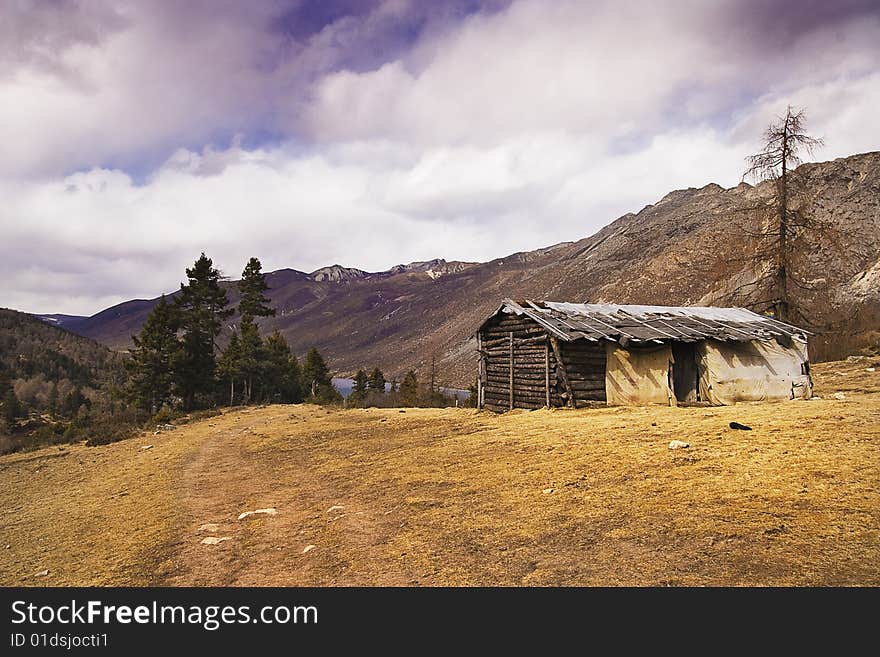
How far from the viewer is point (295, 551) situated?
6062mm

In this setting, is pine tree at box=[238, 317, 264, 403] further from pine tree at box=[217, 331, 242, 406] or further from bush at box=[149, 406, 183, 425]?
bush at box=[149, 406, 183, 425]

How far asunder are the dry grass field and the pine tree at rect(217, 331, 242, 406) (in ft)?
89.2

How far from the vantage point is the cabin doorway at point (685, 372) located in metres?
17.8

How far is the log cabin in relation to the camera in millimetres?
17094

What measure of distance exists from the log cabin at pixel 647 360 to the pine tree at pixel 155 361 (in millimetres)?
25240

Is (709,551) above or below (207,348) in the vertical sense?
below

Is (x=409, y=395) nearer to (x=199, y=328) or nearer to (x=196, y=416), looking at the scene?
(x=199, y=328)

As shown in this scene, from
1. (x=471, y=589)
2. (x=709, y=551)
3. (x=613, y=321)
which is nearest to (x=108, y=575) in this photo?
(x=471, y=589)

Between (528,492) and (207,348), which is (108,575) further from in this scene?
(207,348)

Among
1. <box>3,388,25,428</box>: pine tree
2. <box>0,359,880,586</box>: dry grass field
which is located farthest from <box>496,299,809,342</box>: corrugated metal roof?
<box>3,388,25,428</box>: pine tree

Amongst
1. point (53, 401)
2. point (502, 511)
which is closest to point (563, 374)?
point (502, 511)

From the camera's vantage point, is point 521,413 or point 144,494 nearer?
point 144,494

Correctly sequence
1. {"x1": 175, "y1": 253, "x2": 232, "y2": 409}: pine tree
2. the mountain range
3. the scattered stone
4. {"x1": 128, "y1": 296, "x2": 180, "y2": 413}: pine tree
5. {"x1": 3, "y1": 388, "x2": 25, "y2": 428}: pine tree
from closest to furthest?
the scattered stone < the mountain range < {"x1": 128, "y1": 296, "x2": 180, "y2": 413}: pine tree < {"x1": 175, "y1": 253, "x2": 232, "y2": 409}: pine tree < {"x1": 3, "y1": 388, "x2": 25, "y2": 428}: pine tree

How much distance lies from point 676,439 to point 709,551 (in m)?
5.65
